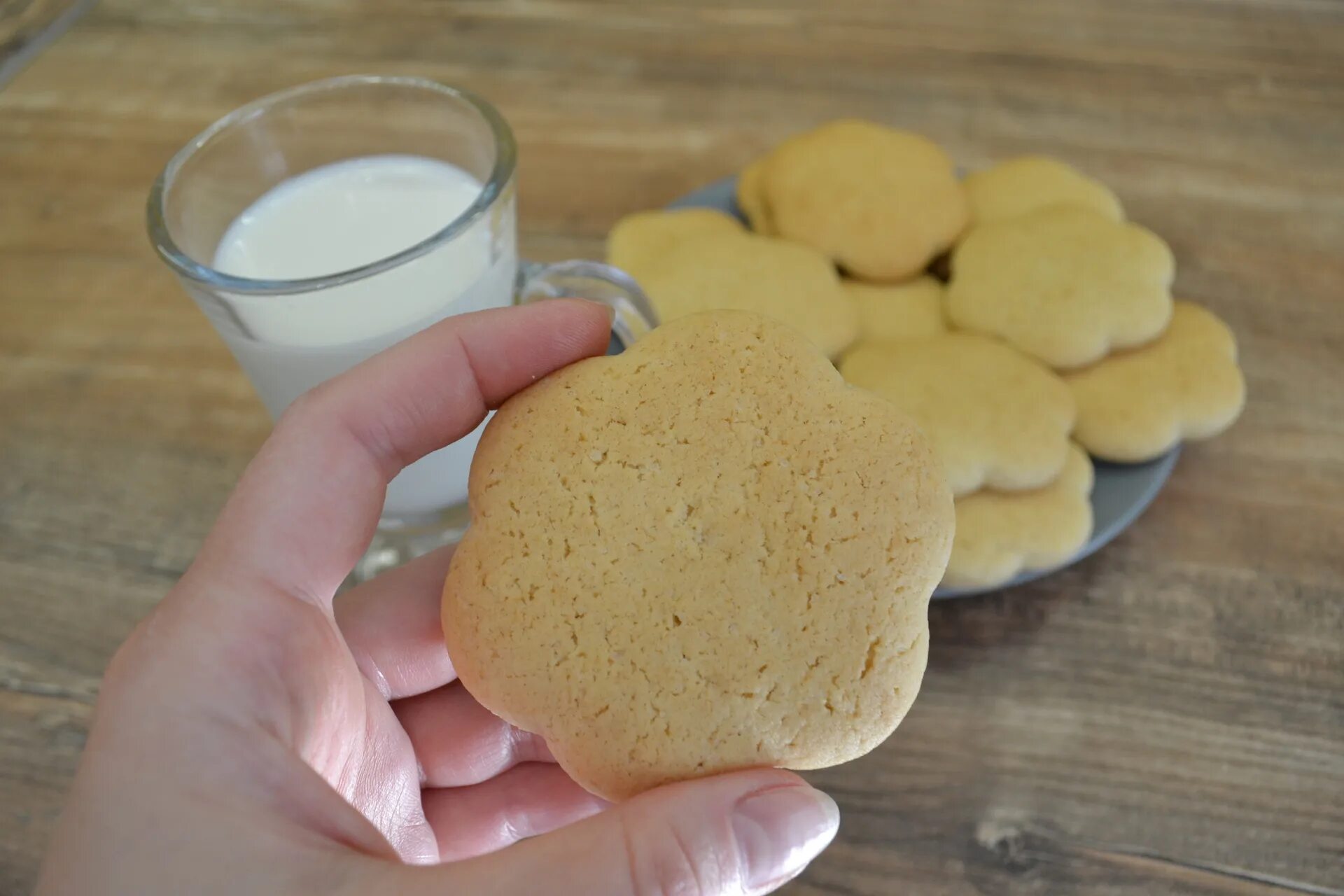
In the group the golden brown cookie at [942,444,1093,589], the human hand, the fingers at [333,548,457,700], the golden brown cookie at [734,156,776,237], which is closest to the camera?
the human hand

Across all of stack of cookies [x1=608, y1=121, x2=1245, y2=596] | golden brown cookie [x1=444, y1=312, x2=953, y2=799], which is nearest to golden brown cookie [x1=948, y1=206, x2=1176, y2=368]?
stack of cookies [x1=608, y1=121, x2=1245, y2=596]

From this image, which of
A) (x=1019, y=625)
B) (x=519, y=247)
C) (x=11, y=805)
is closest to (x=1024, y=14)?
(x=519, y=247)

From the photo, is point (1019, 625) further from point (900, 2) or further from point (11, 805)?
point (900, 2)

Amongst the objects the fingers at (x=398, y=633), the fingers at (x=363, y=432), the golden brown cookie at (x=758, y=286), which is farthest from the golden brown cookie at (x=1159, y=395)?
the fingers at (x=398, y=633)

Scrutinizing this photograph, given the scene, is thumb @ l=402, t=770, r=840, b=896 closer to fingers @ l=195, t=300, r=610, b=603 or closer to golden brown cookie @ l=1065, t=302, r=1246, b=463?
fingers @ l=195, t=300, r=610, b=603

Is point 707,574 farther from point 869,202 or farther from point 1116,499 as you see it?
point 869,202
